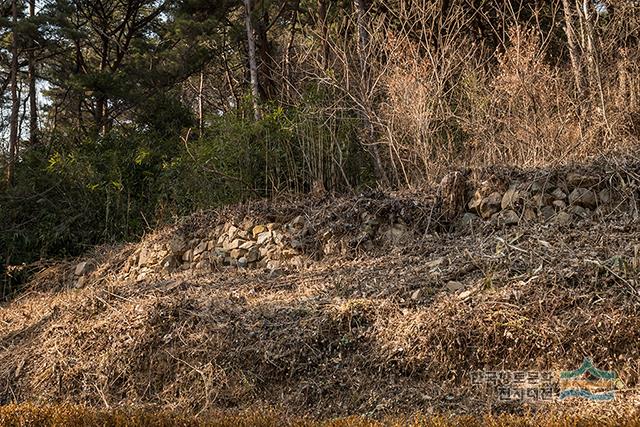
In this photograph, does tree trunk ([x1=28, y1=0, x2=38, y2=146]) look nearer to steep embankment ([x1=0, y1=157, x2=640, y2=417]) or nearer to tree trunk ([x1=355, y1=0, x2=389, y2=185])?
steep embankment ([x1=0, y1=157, x2=640, y2=417])

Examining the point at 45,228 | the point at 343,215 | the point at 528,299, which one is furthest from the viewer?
the point at 45,228

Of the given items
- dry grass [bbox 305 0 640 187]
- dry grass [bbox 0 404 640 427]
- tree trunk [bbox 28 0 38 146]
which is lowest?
dry grass [bbox 0 404 640 427]

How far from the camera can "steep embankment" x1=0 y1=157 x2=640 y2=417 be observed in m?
3.87

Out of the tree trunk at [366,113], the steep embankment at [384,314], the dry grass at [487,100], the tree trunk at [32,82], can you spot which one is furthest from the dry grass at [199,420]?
the tree trunk at [32,82]

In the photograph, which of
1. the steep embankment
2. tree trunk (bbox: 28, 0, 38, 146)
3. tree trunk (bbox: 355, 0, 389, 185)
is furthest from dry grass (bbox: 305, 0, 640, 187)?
tree trunk (bbox: 28, 0, 38, 146)

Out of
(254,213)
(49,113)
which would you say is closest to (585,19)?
(254,213)

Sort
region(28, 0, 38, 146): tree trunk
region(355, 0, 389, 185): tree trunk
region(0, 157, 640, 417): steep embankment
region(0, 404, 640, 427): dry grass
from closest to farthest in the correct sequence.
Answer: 1. region(0, 404, 640, 427): dry grass
2. region(0, 157, 640, 417): steep embankment
3. region(355, 0, 389, 185): tree trunk
4. region(28, 0, 38, 146): tree trunk

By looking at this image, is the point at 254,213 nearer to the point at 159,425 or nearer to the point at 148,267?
the point at 148,267

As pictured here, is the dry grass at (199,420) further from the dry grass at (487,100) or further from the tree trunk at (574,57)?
the tree trunk at (574,57)

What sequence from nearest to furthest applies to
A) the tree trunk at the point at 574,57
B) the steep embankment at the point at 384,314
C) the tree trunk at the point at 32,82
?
1. the steep embankment at the point at 384,314
2. the tree trunk at the point at 574,57
3. the tree trunk at the point at 32,82

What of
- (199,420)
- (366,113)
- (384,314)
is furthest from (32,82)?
(199,420)

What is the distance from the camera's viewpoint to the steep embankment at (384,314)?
3.87m

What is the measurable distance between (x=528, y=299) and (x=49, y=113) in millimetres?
12842

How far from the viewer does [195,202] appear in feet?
29.3
